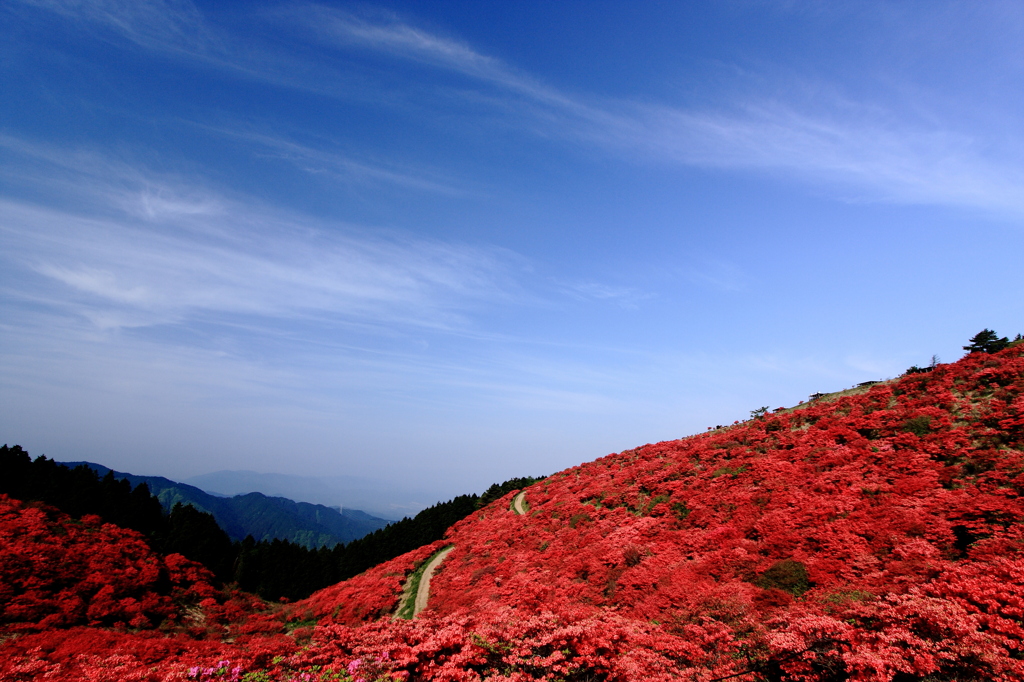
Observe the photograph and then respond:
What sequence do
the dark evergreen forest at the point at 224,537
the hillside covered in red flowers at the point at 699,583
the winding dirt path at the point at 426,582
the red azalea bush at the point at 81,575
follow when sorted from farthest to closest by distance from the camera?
the dark evergreen forest at the point at 224,537 → the winding dirt path at the point at 426,582 → the red azalea bush at the point at 81,575 → the hillside covered in red flowers at the point at 699,583

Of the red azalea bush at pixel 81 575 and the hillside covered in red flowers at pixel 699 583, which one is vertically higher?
the hillside covered in red flowers at pixel 699 583

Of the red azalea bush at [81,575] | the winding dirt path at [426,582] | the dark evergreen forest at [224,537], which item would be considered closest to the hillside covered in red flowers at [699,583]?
the red azalea bush at [81,575]

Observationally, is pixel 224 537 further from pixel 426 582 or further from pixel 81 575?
pixel 426 582

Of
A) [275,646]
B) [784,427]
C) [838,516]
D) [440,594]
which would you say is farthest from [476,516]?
[838,516]

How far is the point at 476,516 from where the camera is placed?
48.0m

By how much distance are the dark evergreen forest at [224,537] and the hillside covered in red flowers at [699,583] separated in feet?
71.3

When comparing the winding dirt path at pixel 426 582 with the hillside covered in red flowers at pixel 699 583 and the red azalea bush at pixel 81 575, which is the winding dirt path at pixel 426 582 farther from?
the red azalea bush at pixel 81 575

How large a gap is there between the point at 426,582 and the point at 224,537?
51.1 m

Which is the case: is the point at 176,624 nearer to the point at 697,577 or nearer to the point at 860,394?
the point at 697,577

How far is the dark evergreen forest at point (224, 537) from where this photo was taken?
4791 centimetres

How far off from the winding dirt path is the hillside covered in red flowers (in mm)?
1370

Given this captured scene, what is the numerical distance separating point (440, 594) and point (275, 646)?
11957mm

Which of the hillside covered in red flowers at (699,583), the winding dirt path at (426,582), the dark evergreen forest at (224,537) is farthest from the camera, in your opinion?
the dark evergreen forest at (224,537)

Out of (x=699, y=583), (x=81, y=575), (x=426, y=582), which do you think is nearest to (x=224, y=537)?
(x=81, y=575)
